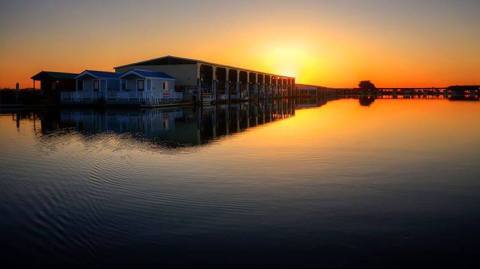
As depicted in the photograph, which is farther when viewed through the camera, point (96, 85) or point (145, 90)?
point (96, 85)

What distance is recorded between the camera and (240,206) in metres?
9.22

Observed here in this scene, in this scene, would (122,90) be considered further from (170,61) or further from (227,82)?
(227,82)

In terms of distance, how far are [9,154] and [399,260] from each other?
15.0m

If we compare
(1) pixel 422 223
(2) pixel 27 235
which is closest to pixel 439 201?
(1) pixel 422 223

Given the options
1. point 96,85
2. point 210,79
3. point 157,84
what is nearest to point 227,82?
point 210,79

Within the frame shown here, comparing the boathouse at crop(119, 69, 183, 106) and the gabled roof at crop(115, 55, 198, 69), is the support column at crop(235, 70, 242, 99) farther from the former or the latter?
the boathouse at crop(119, 69, 183, 106)

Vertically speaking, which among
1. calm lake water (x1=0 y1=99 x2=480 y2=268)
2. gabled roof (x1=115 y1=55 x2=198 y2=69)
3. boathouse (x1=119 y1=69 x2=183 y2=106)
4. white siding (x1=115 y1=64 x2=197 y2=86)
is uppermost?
gabled roof (x1=115 y1=55 x2=198 y2=69)

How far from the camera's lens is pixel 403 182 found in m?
11.9

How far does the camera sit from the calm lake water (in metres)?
6.58

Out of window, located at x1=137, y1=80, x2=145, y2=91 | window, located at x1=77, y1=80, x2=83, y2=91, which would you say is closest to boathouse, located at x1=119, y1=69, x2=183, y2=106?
window, located at x1=137, y1=80, x2=145, y2=91

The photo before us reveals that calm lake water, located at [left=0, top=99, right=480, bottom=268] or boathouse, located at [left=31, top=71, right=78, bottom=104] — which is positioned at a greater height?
boathouse, located at [left=31, top=71, right=78, bottom=104]

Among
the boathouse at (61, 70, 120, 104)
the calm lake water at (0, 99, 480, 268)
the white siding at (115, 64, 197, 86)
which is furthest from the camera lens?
the white siding at (115, 64, 197, 86)

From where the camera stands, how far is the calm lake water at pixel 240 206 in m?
6.58

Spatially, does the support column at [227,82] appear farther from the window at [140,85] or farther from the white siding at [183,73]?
the window at [140,85]
